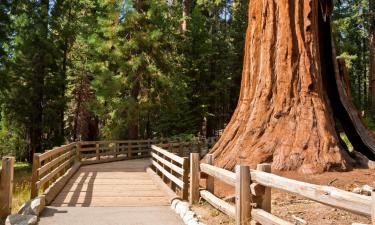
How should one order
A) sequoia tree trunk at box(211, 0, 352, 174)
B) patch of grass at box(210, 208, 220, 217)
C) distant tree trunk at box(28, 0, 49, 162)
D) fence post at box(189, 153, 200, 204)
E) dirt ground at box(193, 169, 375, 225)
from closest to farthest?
dirt ground at box(193, 169, 375, 225) < patch of grass at box(210, 208, 220, 217) < fence post at box(189, 153, 200, 204) < sequoia tree trunk at box(211, 0, 352, 174) < distant tree trunk at box(28, 0, 49, 162)

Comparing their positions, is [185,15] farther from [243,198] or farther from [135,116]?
[243,198]

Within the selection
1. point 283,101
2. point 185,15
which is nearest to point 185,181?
point 283,101

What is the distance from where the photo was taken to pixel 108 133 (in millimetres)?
25406

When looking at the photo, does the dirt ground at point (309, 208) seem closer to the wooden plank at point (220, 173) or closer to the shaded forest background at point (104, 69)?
the wooden plank at point (220, 173)

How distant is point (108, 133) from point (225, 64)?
12.0 m

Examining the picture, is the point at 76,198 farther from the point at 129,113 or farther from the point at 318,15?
the point at 129,113

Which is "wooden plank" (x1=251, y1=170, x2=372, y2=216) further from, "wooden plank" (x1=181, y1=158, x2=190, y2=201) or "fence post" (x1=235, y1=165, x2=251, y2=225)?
"wooden plank" (x1=181, y1=158, x2=190, y2=201)

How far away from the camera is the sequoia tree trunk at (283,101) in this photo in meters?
10.5

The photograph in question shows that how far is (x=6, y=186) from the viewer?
22.7 ft

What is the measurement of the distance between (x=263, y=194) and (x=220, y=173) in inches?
56.0

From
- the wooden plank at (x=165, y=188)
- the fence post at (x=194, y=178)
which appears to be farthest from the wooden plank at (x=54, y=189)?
the fence post at (x=194, y=178)

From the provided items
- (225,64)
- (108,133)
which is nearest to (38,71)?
(108,133)

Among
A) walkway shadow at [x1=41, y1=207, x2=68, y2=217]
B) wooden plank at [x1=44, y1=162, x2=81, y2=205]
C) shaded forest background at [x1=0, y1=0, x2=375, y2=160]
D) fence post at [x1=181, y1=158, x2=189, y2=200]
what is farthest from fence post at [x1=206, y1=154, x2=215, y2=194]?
shaded forest background at [x1=0, y1=0, x2=375, y2=160]

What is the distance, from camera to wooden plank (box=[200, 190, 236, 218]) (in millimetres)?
6400
